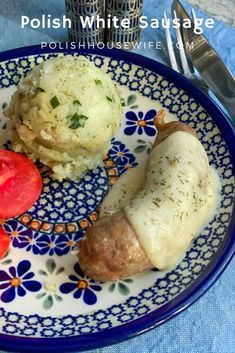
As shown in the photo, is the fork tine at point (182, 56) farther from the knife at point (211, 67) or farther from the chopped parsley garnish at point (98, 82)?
the chopped parsley garnish at point (98, 82)

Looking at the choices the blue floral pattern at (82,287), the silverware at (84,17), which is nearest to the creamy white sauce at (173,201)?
the blue floral pattern at (82,287)

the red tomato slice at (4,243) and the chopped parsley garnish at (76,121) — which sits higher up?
the chopped parsley garnish at (76,121)

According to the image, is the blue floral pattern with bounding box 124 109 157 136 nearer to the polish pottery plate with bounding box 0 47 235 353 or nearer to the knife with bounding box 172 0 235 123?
the polish pottery plate with bounding box 0 47 235 353

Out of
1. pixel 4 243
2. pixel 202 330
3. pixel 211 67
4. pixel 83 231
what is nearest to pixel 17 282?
pixel 4 243

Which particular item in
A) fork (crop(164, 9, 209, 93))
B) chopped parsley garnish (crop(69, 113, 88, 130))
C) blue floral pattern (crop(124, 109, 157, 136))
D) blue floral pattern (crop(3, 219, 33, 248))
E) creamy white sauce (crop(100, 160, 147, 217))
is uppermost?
chopped parsley garnish (crop(69, 113, 88, 130))

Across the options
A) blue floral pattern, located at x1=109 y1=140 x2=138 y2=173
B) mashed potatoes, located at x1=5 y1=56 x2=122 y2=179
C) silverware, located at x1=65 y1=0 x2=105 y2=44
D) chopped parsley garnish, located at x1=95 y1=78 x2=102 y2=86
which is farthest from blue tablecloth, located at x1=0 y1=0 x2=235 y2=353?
silverware, located at x1=65 y1=0 x2=105 y2=44

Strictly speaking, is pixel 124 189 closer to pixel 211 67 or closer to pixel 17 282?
pixel 17 282
